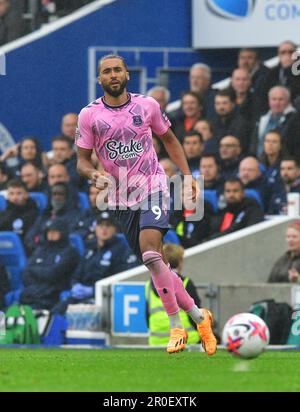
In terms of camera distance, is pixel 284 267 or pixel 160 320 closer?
pixel 160 320

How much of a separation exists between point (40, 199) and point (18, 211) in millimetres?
391

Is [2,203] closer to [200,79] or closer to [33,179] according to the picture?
[33,179]

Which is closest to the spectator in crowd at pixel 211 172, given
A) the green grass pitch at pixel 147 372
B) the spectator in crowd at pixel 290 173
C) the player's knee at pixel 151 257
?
the spectator in crowd at pixel 290 173

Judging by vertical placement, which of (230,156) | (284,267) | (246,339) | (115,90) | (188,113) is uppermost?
(188,113)

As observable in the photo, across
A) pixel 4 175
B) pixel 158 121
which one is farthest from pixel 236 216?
pixel 158 121

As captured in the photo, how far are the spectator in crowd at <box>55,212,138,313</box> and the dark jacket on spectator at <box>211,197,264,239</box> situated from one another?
45.0 inches

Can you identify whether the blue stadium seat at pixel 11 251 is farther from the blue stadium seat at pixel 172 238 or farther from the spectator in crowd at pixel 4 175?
the blue stadium seat at pixel 172 238

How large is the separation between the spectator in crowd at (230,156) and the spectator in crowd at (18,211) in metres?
2.63

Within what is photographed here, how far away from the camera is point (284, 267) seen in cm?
1658

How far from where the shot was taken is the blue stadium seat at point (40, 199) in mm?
19359

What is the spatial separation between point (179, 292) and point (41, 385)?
2386 mm

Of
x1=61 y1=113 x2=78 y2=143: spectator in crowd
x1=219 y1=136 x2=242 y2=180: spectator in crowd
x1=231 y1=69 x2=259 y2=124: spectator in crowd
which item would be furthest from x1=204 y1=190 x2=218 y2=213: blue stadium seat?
x1=61 y1=113 x2=78 y2=143: spectator in crowd

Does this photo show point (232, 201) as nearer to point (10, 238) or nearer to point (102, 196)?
point (102, 196)
